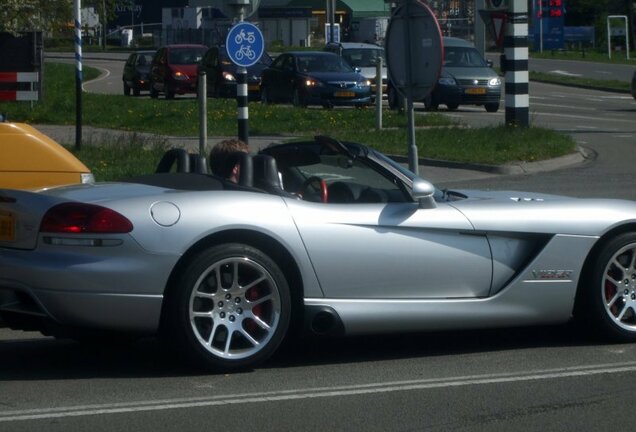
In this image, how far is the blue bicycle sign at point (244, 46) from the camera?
53.6 feet

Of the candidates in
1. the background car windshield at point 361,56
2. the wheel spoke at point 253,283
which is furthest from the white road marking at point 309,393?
the background car windshield at point 361,56

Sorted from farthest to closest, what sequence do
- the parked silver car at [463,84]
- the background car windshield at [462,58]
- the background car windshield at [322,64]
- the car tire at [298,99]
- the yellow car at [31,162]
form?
the background car windshield at [322,64]
the background car windshield at [462,58]
the car tire at [298,99]
the parked silver car at [463,84]
the yellow car at [31,162]

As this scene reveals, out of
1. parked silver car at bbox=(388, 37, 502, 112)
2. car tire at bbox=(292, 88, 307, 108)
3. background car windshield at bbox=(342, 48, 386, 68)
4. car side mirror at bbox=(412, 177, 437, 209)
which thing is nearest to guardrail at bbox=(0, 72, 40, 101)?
car tire at bbox=(292, 88, 307, 108)

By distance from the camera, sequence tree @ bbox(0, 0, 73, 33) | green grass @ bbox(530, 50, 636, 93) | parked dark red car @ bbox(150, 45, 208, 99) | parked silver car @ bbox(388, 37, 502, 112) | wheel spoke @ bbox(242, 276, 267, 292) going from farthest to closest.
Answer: green grass @ bbox(530, 50, 636, 93), parked dark red car @ bbox(150, 45, 208, 99), parked silver car @ bbox(388, 37, 502, 112), tree @ bbox(0, 0, 73, 33), wheel spoke @ bbox(242, 276, 267, 292)

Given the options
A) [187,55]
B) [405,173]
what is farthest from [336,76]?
[405,173]

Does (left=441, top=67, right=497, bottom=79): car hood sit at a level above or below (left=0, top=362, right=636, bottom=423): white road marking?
above

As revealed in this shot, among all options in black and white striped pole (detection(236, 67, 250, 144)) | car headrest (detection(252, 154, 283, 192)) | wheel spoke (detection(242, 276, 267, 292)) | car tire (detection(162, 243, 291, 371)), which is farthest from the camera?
black and white striped pole (detection(236, 67, 250, 144))

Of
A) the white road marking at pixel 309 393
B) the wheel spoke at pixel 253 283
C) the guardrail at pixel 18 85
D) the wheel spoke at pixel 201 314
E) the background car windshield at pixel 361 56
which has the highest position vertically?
the background car windshield at pixel 361 56

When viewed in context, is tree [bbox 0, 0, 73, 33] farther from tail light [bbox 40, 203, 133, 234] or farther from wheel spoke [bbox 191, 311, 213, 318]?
wheel spoke [bbox 191, 311, 213, 318]

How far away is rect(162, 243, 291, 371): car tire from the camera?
21.1 feet

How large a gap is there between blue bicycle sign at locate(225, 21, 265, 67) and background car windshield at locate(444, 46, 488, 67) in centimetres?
1568

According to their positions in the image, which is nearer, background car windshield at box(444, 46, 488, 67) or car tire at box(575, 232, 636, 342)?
car tire at box(575, 232, 636, 342)

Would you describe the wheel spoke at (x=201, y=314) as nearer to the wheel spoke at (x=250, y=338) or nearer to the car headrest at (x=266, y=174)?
the wheel spoke at (x=250, y=338)

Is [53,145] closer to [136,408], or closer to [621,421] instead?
[136,408]
